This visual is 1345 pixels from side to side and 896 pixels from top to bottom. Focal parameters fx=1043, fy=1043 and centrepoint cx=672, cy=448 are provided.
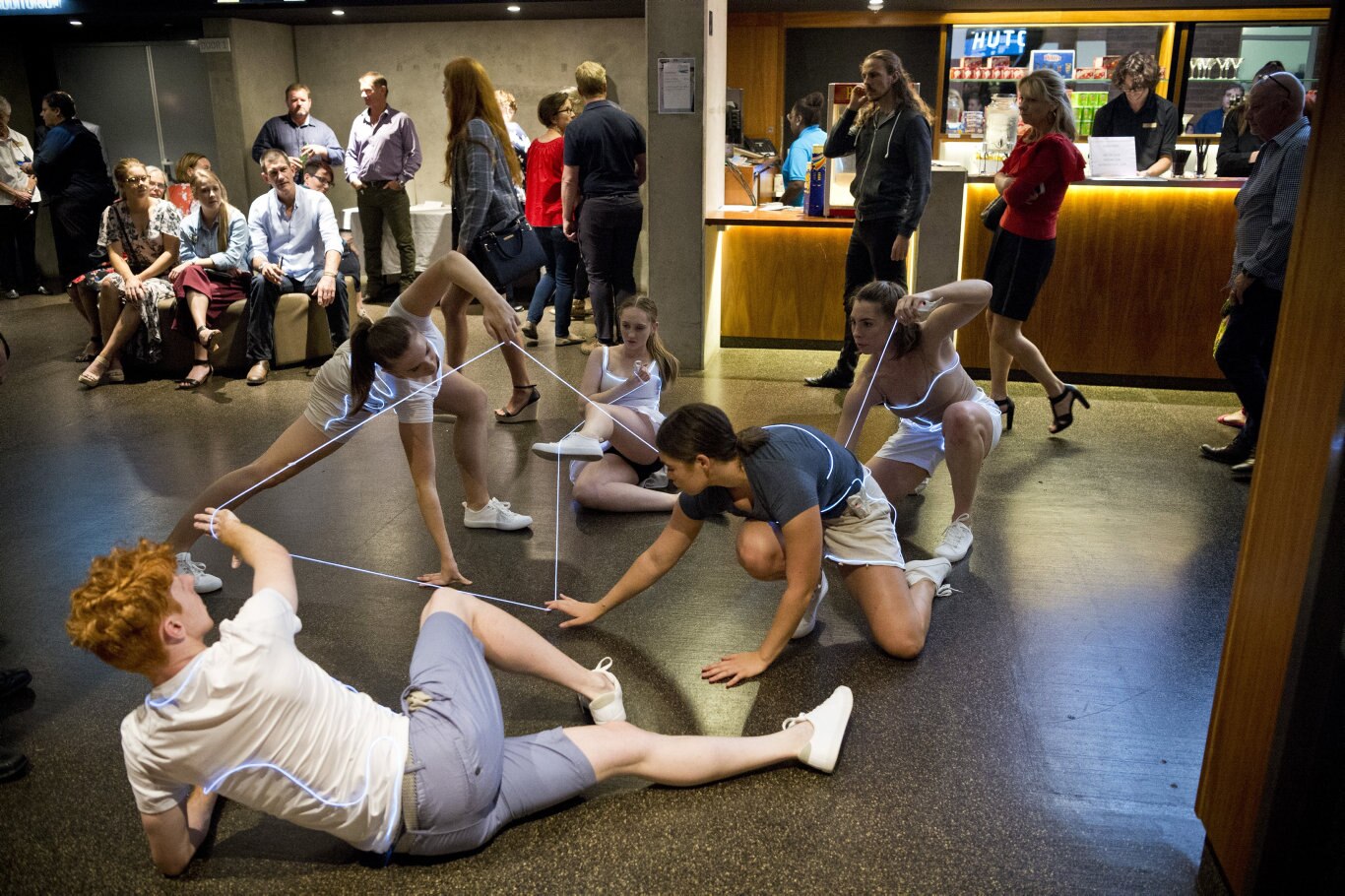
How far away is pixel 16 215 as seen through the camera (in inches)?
327

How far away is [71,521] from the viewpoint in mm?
3828

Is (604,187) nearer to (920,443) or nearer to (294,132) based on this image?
(920,443)

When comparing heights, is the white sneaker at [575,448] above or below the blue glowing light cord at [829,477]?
below

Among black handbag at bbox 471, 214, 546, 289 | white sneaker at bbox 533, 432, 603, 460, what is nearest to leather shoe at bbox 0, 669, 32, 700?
white sneaker at bbox 533, 432, 603, 460

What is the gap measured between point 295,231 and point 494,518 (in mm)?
3172

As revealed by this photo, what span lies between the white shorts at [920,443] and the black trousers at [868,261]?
1.44 m

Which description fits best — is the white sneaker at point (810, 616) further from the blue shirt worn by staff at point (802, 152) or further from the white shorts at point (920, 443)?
the blue shirt worn by staff at point (802, 152)

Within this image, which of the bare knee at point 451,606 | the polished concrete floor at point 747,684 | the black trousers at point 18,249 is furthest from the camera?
the black trousers at point 18,249

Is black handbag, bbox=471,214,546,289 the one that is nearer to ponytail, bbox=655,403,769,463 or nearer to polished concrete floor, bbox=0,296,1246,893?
polished concrete floor, bbox=0,296,1246,893

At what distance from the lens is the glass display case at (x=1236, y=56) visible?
812 cm

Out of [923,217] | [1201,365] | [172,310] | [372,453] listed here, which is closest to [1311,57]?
[1201,365]

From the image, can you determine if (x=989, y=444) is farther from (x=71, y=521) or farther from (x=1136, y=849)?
(x=71, y=521)

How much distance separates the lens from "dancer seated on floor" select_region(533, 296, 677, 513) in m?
3.86

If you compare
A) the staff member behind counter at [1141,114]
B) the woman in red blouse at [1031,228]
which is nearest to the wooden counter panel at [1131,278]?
the woman in red blouse at [1031,228]
